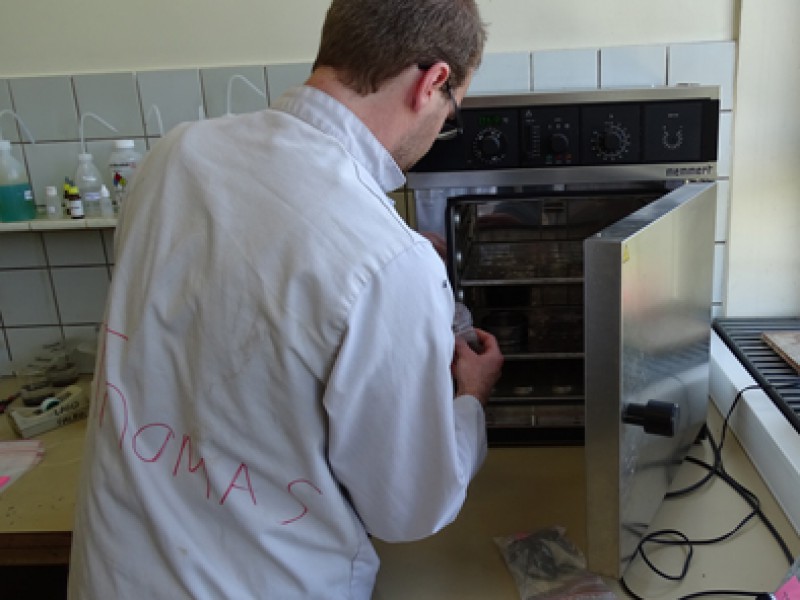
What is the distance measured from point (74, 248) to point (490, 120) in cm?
106

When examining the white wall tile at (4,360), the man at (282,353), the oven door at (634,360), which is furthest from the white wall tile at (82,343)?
the oven door at (634,360)

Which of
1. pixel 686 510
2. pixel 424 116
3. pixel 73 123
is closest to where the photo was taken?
pixel 424 116

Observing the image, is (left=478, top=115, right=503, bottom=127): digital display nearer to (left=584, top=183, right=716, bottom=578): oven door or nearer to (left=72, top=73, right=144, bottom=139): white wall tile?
(left=584, top=183, right=716, bottom=578): oven door

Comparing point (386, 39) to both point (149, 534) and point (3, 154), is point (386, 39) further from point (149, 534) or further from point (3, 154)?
point (3, 154)

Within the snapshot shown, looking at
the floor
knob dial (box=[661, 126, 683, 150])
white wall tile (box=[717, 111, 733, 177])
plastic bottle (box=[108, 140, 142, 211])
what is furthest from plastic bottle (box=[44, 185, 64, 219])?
white wall tile (box=[717, 111, 733, 177])

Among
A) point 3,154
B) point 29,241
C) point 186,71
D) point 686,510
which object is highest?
point 186,71

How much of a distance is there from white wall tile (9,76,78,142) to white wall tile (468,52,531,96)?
2.86 ft

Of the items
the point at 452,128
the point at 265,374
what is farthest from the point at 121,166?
the point at 265,374

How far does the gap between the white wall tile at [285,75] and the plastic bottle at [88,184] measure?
0.42 metres

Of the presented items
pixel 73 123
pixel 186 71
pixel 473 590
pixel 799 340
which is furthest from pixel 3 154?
pixel 799 340

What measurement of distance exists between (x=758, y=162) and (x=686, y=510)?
0.77 meters

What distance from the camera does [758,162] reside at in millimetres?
1466

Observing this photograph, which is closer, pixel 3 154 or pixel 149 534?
pixel 149 534

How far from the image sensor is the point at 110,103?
1582mm
